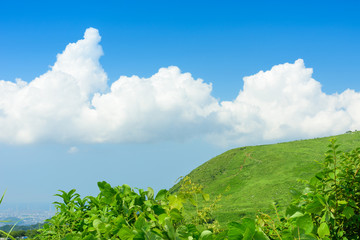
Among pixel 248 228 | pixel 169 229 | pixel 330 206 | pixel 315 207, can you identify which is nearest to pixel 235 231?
pixel 248 228

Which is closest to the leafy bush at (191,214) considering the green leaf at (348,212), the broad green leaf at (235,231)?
the green leaf at (348,212)

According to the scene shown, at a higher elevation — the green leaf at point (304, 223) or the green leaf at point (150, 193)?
the green leaf at point (150, 193)

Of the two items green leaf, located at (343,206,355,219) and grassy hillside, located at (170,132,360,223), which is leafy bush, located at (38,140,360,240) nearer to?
green leaf, located at (343,206,355,219)

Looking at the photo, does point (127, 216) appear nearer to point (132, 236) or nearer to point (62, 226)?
point (132, 236)

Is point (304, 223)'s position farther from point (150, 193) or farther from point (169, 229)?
point (150, 193)

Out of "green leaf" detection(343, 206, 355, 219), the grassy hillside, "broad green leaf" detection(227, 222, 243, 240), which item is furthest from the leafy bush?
the grassy hillside

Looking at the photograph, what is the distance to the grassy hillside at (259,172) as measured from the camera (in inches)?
577

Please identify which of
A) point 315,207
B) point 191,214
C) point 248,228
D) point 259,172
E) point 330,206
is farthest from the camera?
point 259,172

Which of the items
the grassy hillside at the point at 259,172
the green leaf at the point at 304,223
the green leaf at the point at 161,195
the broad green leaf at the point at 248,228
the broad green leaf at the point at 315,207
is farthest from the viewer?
the grassy hillside at the point at 259,172

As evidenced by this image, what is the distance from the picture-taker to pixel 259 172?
18625 mm

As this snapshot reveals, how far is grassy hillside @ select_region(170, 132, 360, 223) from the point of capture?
14648 millimetres

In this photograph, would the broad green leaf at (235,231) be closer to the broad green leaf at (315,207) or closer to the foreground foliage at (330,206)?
the foreground foliage at (330,206)

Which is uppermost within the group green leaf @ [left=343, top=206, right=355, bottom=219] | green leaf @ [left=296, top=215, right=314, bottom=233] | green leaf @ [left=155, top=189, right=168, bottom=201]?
green leaf @ [left=155, top=189, right=168, bottom=201]

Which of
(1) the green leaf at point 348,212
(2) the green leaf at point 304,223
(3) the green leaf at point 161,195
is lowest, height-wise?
(1) the green leaf at point 348,212
